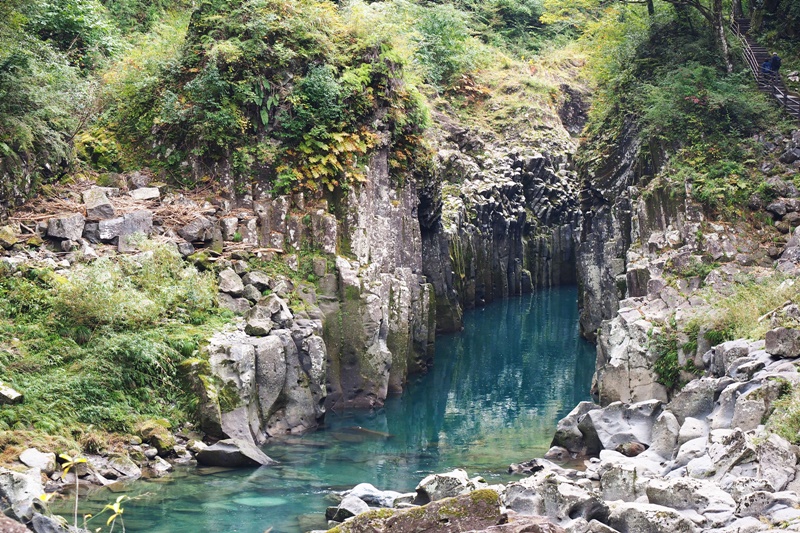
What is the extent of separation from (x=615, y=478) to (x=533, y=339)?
29659 millimetres

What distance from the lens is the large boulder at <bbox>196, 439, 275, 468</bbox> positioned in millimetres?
18172

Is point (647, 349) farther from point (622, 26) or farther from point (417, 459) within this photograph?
point (622, 26)

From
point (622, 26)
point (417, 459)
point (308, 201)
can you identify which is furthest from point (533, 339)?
point (417, 459)

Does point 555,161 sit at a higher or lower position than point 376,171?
higher

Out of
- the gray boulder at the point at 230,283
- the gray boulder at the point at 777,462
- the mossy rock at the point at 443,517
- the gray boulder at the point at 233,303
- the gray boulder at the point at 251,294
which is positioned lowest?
the mossy rock at the point at 443,517

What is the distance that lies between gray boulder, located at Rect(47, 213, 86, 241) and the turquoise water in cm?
726

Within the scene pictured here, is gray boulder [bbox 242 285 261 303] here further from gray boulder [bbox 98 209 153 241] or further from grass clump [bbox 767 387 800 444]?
grass clump [bbox 767 387 800 444]

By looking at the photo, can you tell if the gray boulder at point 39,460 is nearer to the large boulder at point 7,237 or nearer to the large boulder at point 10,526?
the large boulder at point 10,526

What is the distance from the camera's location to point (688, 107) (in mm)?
31219

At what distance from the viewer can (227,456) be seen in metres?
18.2

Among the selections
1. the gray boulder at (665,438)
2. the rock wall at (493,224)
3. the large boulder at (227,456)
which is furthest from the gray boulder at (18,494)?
the rock wall at (493,224)

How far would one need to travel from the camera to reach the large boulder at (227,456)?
59.6 ft

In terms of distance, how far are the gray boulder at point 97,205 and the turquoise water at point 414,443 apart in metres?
7.55

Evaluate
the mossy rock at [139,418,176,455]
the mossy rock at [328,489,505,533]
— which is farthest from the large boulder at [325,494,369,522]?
the mossy rock at [139,418,176,455]
